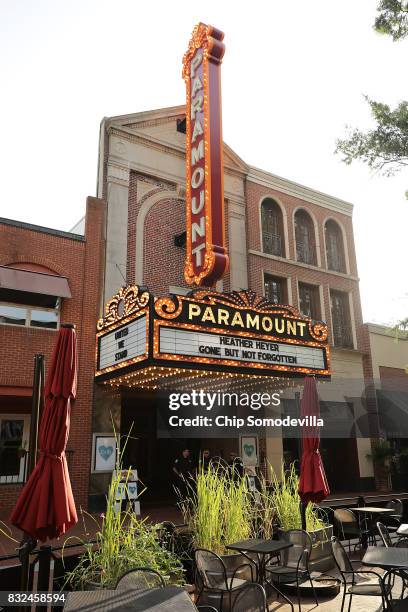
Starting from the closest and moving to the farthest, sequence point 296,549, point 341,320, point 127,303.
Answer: point 296,549 < point 127,303 < point 341,320

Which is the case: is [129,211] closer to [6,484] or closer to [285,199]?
[285,199]

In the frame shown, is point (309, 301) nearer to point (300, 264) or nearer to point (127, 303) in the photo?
point (300, 264)

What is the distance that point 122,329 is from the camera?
13.3 metres

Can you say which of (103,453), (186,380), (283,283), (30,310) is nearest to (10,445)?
(103,453)

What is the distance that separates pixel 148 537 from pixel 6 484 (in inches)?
357

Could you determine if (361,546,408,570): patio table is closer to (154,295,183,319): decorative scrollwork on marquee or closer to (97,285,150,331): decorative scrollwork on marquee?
(154,295,183,319): decorative scrollwork on marquee

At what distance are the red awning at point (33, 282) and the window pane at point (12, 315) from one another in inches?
25.1

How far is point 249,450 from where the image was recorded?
17781mm

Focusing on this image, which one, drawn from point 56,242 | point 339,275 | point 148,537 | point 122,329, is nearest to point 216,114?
point 56,242

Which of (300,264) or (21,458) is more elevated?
(300,264)

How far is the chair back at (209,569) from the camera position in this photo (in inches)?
230

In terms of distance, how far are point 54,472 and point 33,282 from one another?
1007 centimetres

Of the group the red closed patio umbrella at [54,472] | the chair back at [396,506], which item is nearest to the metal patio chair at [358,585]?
the red closed patio umbrella at [54,472]

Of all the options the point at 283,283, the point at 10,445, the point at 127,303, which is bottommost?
the point at 10,445
